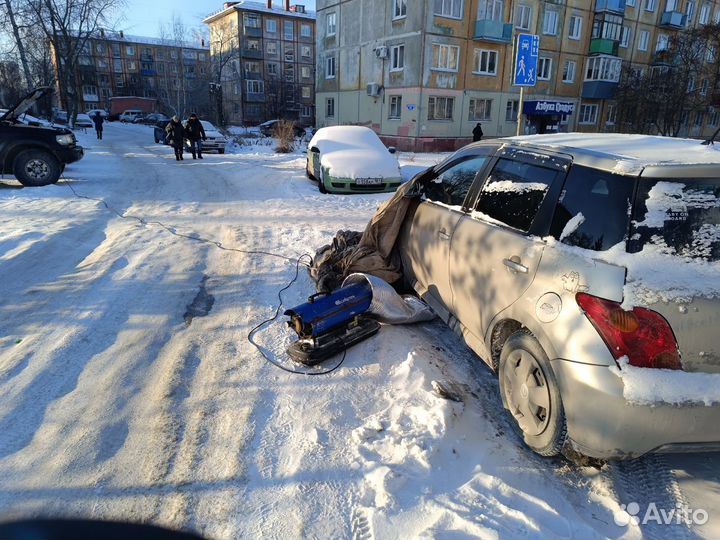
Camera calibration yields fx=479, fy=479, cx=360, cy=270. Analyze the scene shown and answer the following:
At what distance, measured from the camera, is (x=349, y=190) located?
1100cm

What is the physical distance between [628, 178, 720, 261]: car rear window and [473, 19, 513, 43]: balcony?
99.3ft

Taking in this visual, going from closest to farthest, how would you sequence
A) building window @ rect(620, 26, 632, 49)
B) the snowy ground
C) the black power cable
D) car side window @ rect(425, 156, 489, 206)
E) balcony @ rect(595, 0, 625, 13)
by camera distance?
the snowy ground → the black power cable → car side window @ rect(425, 156, 489, 206) → balcony @ rect(595, 0, 625, 13) → building window @ rect(620, 26, 632, 49)

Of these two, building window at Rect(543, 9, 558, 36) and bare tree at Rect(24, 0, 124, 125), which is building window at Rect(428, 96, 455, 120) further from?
bare tree at Rect(24, 0, 124, 125)

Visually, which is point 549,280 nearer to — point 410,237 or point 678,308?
point 678,308

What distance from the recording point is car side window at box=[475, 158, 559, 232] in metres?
3.02

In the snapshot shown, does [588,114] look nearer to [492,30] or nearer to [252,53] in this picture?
[492,30]

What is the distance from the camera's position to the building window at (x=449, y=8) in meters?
27.9

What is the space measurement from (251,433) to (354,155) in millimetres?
9273

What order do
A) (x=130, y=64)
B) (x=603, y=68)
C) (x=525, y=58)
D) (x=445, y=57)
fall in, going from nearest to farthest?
1. (x=525, y=58)
2. (x=445, y=57)
3. (x=603, y=68)
4. (x=130, y=64)

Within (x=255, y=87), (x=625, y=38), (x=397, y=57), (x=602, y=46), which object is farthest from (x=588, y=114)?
(x=255, y=87)

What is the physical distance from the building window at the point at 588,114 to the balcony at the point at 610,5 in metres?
6.46

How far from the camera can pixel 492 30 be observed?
28.8 meters

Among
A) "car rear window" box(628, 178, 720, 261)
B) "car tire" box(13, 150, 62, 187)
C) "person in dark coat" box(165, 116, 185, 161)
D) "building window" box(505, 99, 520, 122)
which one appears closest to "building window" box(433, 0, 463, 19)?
"building window" box(505, 99, 520, 122)

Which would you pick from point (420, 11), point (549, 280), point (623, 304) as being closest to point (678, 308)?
point (623, 304)
